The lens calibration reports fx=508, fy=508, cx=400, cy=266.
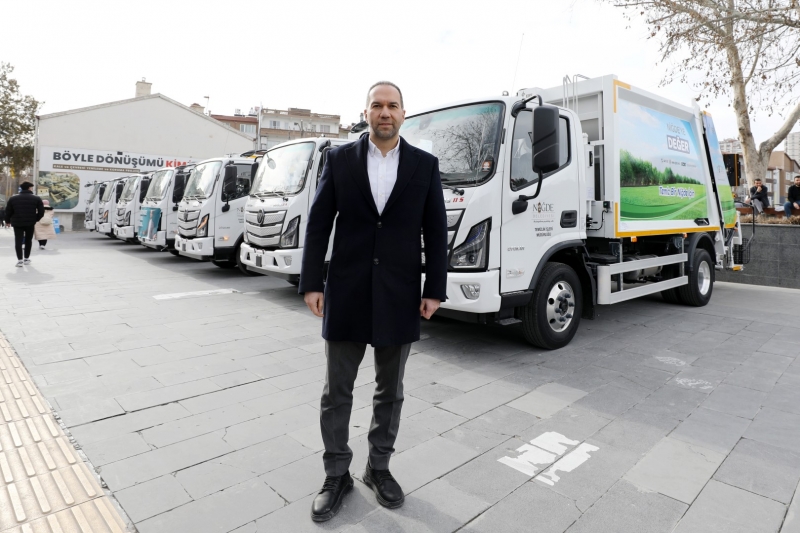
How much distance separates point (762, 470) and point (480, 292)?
7.55 feet

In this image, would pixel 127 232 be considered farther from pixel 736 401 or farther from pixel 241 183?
pixel 736 401

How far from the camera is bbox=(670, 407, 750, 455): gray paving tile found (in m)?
3.20

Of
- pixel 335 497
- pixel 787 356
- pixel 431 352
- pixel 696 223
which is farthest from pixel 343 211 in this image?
pixel 696 223

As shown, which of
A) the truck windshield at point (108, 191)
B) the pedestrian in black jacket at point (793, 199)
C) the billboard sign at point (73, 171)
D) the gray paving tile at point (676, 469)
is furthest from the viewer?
the billboard sign at point (73, 171)

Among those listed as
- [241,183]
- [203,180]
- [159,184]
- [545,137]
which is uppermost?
[159,184]

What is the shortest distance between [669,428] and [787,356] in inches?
113

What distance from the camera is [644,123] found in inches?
248

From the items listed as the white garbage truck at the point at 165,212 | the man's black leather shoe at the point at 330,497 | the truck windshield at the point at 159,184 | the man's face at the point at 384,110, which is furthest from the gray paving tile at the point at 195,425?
the truck windshield at the point at 159,184

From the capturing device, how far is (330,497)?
2.40m

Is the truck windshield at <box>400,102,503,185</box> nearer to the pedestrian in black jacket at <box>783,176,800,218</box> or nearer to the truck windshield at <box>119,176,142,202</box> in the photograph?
the pedestrian in black jacket at <box>783,176,800,218</box>

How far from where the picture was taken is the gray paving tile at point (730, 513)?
2330mm

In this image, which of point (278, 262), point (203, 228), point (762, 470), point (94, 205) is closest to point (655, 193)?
point (762, 470)

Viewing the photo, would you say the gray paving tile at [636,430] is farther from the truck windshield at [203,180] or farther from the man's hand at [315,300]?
the truck windshield at [203,180]

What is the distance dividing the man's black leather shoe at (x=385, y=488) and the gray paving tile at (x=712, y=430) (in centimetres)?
196
